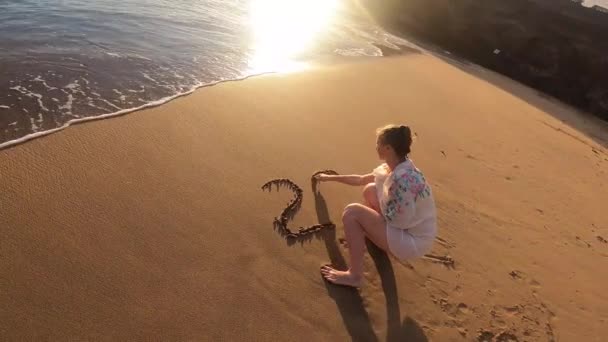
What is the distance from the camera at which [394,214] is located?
10.2ft

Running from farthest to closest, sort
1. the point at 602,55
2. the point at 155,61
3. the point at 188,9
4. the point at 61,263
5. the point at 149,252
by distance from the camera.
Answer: the point at 602,55
the point at 188,9
the point at 155,61
the point at 149,252
the point at 61,263

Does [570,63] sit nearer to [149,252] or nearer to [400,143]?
[400,143]

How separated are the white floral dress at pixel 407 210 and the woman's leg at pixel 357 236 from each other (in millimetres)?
73

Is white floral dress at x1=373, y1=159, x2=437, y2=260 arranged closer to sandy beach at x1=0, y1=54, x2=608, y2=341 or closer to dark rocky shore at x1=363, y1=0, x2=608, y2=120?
sandy beach at x1=0, y1=54, x2=608, y2=341

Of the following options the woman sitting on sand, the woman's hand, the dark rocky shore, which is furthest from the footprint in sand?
the dark rocky shore

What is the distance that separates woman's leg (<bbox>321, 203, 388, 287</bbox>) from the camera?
3219mm

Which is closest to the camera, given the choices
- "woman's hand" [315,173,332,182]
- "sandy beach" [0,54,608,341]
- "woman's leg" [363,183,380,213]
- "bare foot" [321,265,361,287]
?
"sandy beach" [0,54,608,341]

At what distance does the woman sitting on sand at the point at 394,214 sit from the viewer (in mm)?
3051

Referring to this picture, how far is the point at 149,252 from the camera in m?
3.15

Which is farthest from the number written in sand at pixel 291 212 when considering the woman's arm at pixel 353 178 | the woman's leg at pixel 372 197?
the woman's leg at pixel 372 197

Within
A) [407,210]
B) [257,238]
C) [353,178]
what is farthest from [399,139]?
[257,238]

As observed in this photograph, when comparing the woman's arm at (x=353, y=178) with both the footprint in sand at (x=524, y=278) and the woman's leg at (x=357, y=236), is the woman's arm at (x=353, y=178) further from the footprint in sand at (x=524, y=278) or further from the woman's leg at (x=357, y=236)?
the footprint in sand at (x=524, y=278)

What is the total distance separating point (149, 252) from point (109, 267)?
283mm

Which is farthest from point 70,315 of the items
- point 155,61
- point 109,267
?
point 155,61
